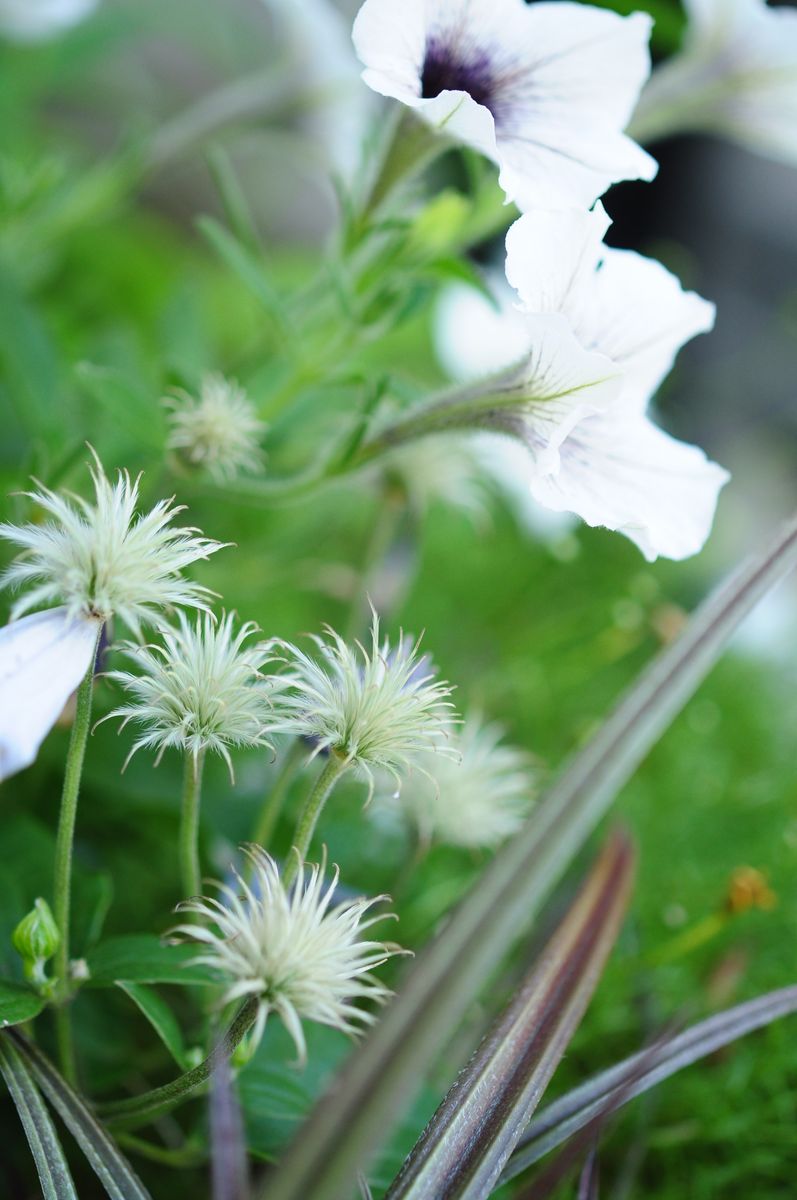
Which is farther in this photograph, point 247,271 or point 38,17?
point 38,17

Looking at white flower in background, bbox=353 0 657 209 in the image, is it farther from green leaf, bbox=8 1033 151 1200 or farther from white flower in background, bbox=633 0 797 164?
green leaf, bbox=8 1033 151 1200

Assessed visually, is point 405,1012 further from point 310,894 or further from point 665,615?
point 665,615

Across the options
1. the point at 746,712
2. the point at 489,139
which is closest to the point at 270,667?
the point at 489,139

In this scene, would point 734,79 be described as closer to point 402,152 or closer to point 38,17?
point 402,152

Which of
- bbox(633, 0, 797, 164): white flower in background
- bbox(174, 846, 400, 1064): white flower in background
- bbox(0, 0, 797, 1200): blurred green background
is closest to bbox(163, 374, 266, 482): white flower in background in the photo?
bbox(0, 0, 797, 1200): blurred green background

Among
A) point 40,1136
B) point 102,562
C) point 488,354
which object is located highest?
point 488,354

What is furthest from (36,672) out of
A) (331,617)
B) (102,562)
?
(331,617)
